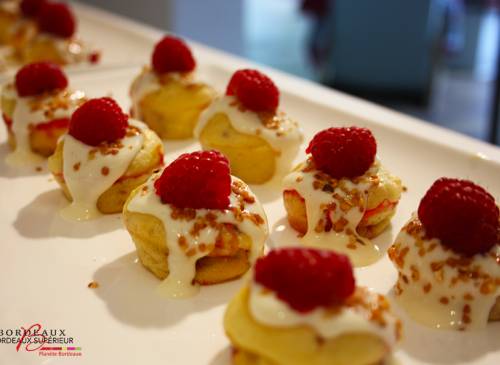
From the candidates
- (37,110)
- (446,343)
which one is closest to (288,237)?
(446,343)

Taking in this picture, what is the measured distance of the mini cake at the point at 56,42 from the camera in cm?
377

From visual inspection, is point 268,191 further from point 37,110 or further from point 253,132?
point 37,110

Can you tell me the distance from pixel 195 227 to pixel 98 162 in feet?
2.01

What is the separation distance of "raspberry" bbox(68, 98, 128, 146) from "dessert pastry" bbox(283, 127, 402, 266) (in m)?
0.68

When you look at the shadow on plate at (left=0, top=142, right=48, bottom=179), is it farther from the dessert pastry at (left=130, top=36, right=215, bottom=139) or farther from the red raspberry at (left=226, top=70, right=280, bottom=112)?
the red raspberry at (left=226, top=70, right=280, bottom=112)

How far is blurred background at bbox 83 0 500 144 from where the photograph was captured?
5.59 meters

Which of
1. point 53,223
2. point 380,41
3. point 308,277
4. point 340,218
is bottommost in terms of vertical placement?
point 380,41

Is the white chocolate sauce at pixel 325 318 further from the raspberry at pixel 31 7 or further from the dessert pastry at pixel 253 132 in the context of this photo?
the raspberry at pixel 31 7

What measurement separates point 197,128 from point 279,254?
1.32 meters

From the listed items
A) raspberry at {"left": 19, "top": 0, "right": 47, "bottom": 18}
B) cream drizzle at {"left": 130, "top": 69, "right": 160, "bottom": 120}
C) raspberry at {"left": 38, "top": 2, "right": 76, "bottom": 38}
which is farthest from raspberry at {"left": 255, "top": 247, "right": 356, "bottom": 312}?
raspberry at {"left": 19, "top": 0, "right": 47, "bottom": 18}

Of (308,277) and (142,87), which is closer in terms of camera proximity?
(308,277)

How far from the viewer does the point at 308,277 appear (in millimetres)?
1298

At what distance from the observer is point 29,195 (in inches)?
94.3

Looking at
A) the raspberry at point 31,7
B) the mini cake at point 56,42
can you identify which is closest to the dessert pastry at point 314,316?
the mini cake at point 56,42
